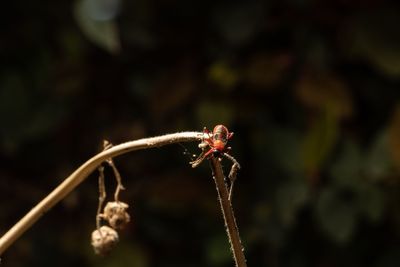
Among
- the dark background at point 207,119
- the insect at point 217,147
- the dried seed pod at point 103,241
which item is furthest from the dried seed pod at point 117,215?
the dark background at point 207,119

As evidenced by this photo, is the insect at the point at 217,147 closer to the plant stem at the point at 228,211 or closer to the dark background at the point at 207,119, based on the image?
the plant stem at the point at 228,211

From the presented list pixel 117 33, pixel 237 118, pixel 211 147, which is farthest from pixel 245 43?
pixel 211 147

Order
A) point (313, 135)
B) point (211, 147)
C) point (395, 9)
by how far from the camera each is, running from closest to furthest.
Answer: point (211, 147) → point (313, 135) → point (395, 9)

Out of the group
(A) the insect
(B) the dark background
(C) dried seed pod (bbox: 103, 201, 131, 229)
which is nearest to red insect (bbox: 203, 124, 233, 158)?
(A) the insect

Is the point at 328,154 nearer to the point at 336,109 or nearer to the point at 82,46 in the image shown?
the point at 336,109

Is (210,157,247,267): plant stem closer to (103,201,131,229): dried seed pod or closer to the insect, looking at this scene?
the insect

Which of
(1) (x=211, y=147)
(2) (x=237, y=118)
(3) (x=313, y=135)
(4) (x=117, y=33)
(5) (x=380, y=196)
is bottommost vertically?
(1) (x=211, y=147)

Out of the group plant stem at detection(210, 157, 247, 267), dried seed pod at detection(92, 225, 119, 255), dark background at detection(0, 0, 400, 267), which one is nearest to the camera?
plant stem at detection(210, 157, 247, 267)
